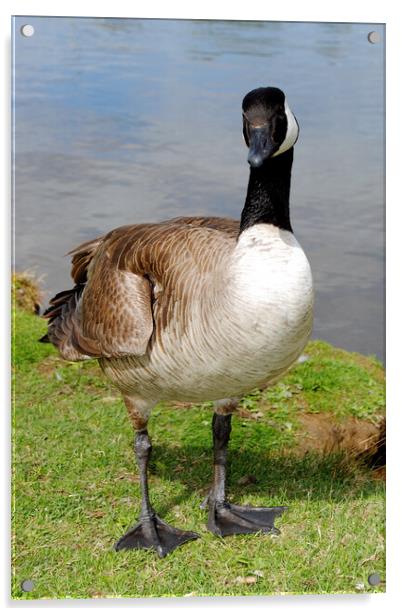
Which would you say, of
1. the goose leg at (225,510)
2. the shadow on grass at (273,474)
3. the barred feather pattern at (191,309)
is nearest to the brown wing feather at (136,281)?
the barred feather pattern at (191,309)

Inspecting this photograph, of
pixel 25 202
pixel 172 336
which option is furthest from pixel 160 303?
pixel 25 202

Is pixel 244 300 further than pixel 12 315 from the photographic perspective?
No

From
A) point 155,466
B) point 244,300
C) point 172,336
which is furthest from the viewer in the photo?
point 155,466

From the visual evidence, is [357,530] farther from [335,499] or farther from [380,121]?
[380,121]

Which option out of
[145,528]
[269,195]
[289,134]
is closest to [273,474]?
[145,528]

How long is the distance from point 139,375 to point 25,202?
75 centimetres

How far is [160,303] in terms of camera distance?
319 centimetres

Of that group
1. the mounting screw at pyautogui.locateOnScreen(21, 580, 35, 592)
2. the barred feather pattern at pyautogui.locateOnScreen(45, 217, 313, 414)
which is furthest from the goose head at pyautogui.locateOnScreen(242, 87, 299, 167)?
the mounting screw at pyautogui.locateOnScreen(21, 580, 35, 592)

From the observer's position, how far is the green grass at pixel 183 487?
3.27 meters

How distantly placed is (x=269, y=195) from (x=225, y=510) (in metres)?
1.37

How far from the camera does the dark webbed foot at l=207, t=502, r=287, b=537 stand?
11.7 feet

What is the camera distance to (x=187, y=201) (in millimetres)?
3586

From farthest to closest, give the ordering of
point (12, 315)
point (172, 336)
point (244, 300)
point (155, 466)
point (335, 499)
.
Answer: point (155, 466), point (335, 499), point (12, 315), point (172, 336), point (244, 300)

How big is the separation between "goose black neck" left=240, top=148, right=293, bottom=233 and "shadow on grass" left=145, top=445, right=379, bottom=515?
4.25ft
